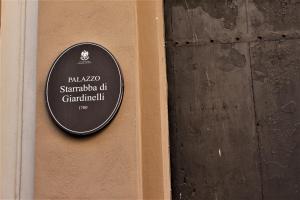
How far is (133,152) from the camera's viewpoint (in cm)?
323

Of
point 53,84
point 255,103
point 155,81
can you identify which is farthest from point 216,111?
point 53,84

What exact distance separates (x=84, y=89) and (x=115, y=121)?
0.35m

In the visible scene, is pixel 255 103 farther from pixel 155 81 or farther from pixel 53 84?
pixel 53 84

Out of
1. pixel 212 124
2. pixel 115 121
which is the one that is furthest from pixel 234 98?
pixel 115 121

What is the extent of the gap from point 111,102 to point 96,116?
16cm

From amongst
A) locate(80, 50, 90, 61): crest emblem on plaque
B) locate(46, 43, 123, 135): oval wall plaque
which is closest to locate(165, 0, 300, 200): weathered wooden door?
locate(46, 43, 123, 135): oval wall plaque

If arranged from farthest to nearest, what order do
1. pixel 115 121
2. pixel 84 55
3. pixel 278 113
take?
1. pixel 278 113
2. pixel 84 55
3. pixel 115 121

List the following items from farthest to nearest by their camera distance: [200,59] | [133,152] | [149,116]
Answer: [200,59] < [149,116] < [133,152]

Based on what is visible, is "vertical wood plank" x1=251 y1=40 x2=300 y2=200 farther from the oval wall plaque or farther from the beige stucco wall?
the oval wall plaque

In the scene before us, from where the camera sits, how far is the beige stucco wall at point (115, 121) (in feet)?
10.6

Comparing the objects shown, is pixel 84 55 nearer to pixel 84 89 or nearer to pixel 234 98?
pixel 84 89

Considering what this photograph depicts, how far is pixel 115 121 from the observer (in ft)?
10.8

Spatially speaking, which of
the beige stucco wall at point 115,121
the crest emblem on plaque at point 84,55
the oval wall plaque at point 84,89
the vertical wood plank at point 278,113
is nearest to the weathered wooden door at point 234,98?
the vertical wood plank at point 278,113

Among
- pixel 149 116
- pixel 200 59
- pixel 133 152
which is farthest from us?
pixel 200 59
